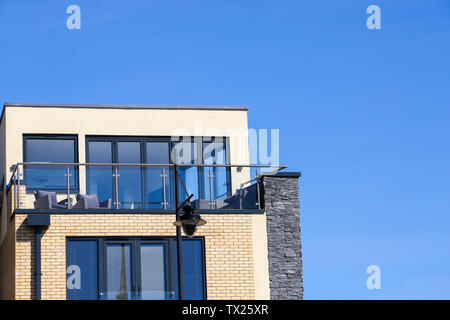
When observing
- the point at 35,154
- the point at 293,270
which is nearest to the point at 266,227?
the point at 293,270

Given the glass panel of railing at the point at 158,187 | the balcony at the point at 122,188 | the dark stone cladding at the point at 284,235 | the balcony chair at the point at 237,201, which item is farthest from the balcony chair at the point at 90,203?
the dark stone cladding at the point at 284,235

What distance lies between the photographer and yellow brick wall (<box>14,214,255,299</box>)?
23203 mm

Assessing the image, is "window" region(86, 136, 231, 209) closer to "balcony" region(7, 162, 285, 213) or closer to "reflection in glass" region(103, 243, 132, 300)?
"balcony" region(7, 162, 285, 213)

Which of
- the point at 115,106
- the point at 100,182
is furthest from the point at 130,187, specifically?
the point at 115,106

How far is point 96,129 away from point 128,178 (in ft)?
15.4

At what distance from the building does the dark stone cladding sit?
3 centimetres

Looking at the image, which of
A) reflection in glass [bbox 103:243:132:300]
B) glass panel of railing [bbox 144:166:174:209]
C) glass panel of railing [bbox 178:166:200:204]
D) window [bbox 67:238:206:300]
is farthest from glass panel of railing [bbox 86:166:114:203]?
glass panel of railing [bbox 178:166:200:204]

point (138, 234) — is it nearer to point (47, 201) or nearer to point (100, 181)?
point (100, 181)

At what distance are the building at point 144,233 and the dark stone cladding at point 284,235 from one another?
3cm

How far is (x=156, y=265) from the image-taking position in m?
23.8

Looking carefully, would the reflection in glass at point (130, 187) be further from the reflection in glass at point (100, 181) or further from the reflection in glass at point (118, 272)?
the reflection in glass at point (118, 272)

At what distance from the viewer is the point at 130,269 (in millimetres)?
23562

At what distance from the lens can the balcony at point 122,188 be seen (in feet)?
78.4
